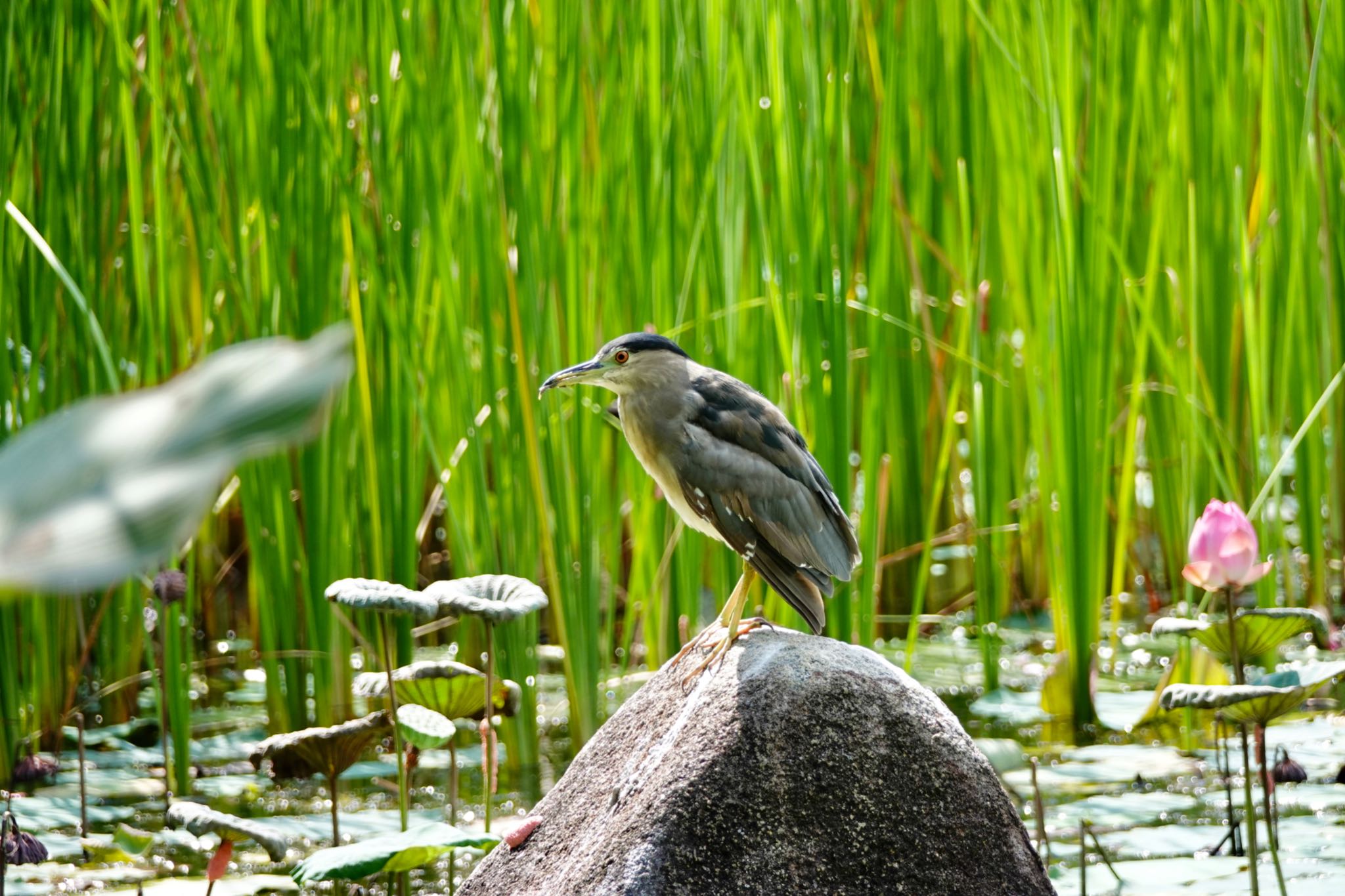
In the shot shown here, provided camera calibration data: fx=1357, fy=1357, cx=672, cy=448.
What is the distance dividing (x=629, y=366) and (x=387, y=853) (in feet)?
3.54

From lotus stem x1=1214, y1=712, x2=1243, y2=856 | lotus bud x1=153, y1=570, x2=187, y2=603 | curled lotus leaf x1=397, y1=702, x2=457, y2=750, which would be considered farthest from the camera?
lotus bud x1=153, y1=570, x2=187, y2=603

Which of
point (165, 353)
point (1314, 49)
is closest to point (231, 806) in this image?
point (165, 353)

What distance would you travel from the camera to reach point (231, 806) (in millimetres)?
Result: 3277

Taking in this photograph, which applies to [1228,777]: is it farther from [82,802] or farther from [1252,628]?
[82,802]

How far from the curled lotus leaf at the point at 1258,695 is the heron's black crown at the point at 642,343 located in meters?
1.15

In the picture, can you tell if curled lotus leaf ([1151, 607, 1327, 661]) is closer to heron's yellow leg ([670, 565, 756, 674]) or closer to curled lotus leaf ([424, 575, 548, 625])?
heron's yellow leg ([670, 565, 756, 674])

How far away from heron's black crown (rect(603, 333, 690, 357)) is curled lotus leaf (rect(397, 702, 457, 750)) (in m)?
0.80

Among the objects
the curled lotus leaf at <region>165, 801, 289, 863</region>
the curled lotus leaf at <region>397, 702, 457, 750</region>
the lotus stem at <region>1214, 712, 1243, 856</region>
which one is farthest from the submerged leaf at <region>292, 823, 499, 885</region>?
the lotus stem at <region>1214, 712, 1243, 856</region>

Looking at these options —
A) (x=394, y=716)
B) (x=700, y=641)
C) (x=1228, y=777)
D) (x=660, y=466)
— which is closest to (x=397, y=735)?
(x=394, y=716)

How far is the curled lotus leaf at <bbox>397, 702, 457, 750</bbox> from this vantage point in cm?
247

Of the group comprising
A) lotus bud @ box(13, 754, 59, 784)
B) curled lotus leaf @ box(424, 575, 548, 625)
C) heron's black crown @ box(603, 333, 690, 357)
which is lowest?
lotus bud @ box(13, 754, 59, 784)

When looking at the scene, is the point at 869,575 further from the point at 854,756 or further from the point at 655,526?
the point at 854,756

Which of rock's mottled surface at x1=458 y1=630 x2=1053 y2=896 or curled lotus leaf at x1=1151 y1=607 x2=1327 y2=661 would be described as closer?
rock's mottled surface at x1=458 y1=630 x2=1053 y2=896

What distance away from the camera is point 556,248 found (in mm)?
3609
